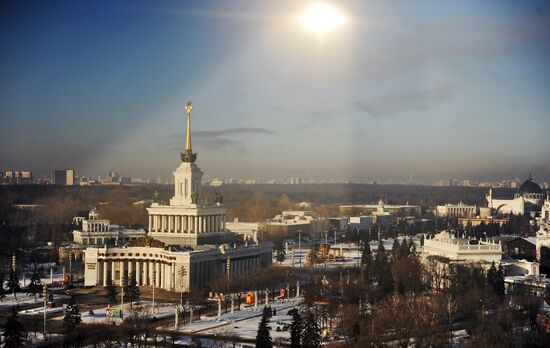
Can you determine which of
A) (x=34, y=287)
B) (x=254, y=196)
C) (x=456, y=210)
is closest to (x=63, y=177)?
(x=254, y=196)

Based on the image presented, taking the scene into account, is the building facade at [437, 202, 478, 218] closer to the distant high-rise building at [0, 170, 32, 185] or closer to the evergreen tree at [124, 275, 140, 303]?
the distant high-rise building at [0, 170, 32, 185]

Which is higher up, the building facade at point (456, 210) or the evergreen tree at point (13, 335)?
the building facade at point (456, 210)

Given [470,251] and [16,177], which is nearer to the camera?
[470,251]

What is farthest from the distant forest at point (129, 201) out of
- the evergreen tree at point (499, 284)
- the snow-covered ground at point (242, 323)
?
the evergreen tree at point (499, 284)

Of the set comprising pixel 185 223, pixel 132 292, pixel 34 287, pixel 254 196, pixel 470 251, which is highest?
pixel 254 196

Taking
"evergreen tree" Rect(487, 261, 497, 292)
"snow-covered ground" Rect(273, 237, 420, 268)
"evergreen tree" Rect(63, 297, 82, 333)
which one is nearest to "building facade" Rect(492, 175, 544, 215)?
"snow-covered ground" Rect(273, 237, 420, 268)

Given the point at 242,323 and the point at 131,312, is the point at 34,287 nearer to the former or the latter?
the point at 131,312

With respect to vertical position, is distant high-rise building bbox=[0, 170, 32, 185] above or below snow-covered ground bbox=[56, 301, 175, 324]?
above

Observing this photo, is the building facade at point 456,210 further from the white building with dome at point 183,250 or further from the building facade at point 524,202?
the white building with dome at point 183,250
